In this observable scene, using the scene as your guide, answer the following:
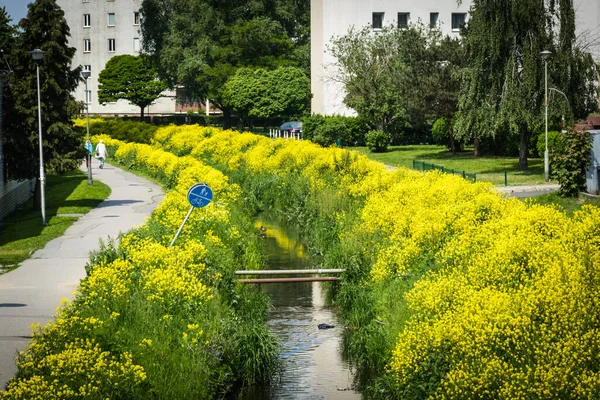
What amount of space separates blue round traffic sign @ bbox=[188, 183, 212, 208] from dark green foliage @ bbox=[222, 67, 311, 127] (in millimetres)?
55141

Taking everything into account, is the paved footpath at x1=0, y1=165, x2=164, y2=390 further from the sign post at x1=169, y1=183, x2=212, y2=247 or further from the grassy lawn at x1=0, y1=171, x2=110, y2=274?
the sign post at x1=169, y1=183, x2=212, y2=247

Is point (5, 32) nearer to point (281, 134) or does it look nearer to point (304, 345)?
point (281, 134)

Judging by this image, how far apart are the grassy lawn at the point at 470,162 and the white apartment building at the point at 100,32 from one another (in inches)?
2188

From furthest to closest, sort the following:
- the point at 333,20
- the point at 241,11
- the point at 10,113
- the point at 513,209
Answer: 1. the point at 241,11
2. the point at 333,20
3. the point at 10,113
4. the point at 513,209

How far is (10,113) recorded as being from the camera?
30.9 meters

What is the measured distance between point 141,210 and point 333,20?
42050mm

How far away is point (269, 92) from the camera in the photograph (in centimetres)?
7388

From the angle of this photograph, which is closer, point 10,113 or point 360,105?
point 10,113

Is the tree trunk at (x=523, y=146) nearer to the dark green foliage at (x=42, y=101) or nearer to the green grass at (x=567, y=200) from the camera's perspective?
the green grass at (x=567, y=200)

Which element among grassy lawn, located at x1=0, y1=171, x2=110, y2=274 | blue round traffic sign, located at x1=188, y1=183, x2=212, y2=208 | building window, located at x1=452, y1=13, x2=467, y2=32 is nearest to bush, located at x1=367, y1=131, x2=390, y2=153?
grassy lawn, located at x1=0, y1=171, x2=110, y2=274

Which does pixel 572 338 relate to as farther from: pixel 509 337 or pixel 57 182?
pixel 57 182

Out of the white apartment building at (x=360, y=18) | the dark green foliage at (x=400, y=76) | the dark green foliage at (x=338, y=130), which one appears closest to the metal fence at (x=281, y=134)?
the white apartment building at (x=360, y=18)

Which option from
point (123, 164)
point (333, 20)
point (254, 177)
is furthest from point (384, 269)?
point (333, 20)

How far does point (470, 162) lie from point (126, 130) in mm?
28241
